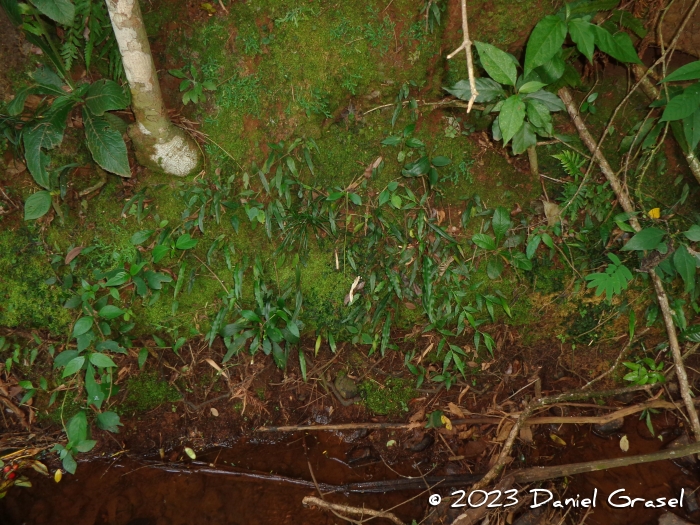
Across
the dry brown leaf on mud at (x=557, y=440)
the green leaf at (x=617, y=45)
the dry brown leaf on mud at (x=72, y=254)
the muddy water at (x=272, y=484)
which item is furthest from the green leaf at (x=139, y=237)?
the dry brown leaf on mud at (x=557, y=440)

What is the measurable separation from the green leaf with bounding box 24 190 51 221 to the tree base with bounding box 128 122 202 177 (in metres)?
0.57

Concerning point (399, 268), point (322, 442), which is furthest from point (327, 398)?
point (399, 268)

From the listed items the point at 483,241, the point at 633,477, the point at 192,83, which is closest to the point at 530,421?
the point at 633,477

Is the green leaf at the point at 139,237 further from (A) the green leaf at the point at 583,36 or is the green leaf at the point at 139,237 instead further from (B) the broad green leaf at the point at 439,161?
(A) the green leaf at the point at 583,36

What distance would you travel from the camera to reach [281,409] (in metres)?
3.27

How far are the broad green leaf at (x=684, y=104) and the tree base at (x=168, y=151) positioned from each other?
106 inches

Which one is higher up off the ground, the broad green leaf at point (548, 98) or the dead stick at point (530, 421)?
the broad green leaf at point (548, 98)

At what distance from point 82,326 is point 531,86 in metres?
2.96

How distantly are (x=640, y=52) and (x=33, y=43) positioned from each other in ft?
12.0

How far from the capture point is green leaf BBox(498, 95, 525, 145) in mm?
2414

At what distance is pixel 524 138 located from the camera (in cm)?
269

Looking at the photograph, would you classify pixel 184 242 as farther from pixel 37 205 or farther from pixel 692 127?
pixel 692 127

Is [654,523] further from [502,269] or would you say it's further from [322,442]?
[322,442]

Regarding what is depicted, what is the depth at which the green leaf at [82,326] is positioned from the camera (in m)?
2.71
